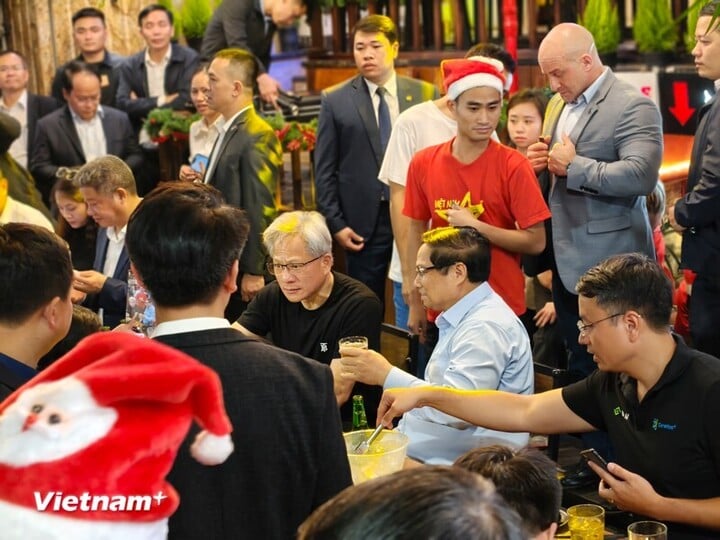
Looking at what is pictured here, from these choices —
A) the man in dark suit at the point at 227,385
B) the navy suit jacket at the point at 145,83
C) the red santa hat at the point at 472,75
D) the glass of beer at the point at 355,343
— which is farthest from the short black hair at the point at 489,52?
the man in dark suit at the point at 227,385

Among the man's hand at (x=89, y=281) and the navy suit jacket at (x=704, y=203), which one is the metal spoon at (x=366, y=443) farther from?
the man's hand at (x=89, y=281)

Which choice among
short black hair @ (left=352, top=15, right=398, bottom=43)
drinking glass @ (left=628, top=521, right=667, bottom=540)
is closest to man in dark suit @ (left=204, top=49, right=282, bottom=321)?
short black hair @ (left=352, top=15, right=398, bottom=43)

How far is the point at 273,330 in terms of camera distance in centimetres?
398

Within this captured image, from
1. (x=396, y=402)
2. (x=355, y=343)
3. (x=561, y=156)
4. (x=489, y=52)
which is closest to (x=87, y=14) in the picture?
(x=489, y=52)

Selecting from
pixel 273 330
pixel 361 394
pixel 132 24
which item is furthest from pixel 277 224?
pixel 132 24

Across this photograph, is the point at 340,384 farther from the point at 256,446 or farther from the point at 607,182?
the point at 256,446

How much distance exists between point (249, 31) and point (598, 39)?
2.01 m

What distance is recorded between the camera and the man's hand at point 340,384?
3.30 metres

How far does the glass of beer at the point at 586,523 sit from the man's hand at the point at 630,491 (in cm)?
17

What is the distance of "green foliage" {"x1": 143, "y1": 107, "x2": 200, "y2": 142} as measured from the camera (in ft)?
21.3

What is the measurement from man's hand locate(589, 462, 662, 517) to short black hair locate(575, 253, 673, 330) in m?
0.39

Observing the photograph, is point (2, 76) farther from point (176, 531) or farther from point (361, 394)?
point (176, 531)

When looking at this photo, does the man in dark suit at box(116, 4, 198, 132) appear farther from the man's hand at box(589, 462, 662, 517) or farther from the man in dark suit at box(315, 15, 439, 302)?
the man's hand at box(589, 462, 662, 517)

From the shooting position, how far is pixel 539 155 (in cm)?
424
